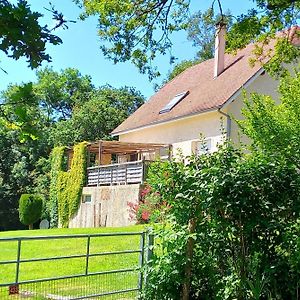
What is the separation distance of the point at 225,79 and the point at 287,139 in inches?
447

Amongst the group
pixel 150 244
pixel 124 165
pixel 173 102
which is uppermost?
pixel 173 102

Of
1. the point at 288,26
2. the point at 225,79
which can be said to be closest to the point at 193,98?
the point at 225,79

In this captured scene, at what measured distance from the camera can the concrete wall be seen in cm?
2025

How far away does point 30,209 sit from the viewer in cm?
2712

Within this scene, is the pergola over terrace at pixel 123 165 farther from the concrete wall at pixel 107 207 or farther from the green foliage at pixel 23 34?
the green foliage at pixel 23 34

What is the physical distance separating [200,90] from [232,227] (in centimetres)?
1738

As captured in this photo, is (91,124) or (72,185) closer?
(72,185)

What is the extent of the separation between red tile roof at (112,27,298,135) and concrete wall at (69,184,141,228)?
13.1 ft

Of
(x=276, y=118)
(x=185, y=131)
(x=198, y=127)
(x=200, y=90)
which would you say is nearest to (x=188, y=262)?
(x=276, y=118)

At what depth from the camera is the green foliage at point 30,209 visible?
27.2 metres

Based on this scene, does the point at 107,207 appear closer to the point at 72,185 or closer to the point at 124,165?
the point at 124,165

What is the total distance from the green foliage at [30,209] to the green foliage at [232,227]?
2277cm

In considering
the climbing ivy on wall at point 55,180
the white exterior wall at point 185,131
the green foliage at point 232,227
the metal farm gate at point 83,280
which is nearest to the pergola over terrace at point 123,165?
the white exterior wall at point 185,131

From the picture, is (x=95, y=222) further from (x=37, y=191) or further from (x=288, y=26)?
(x=288, y=26)
